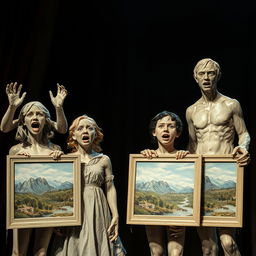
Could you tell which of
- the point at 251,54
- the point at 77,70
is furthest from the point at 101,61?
the point at 251,54

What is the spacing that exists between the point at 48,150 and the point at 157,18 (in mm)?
2608

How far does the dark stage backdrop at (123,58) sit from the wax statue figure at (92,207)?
1848 mm

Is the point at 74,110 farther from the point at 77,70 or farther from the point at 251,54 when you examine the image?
the point at 251,54

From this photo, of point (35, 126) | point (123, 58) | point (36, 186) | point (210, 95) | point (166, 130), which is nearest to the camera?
point (36, 186)

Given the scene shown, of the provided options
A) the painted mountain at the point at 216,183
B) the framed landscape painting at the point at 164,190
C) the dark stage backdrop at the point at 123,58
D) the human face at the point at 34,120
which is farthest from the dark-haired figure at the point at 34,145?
the dark stage backdrop at the point at 123,58

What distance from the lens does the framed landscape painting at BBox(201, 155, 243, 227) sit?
5312 mm

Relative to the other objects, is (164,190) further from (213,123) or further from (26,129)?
(26,129)

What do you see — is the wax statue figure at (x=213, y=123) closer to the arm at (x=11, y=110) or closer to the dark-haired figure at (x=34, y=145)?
the dark-haired figure at (x=34, y=145)

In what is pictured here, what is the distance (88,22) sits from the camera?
769cm

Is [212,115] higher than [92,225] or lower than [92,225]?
higher

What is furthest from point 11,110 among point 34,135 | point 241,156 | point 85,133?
point 241,156

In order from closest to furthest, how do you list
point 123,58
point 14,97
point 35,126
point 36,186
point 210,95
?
point 36,186 < point 35,126 < point 210,95 < point 14,97 < point 123,58

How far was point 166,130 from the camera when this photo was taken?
5.50 meters

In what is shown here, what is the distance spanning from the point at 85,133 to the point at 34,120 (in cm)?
44
